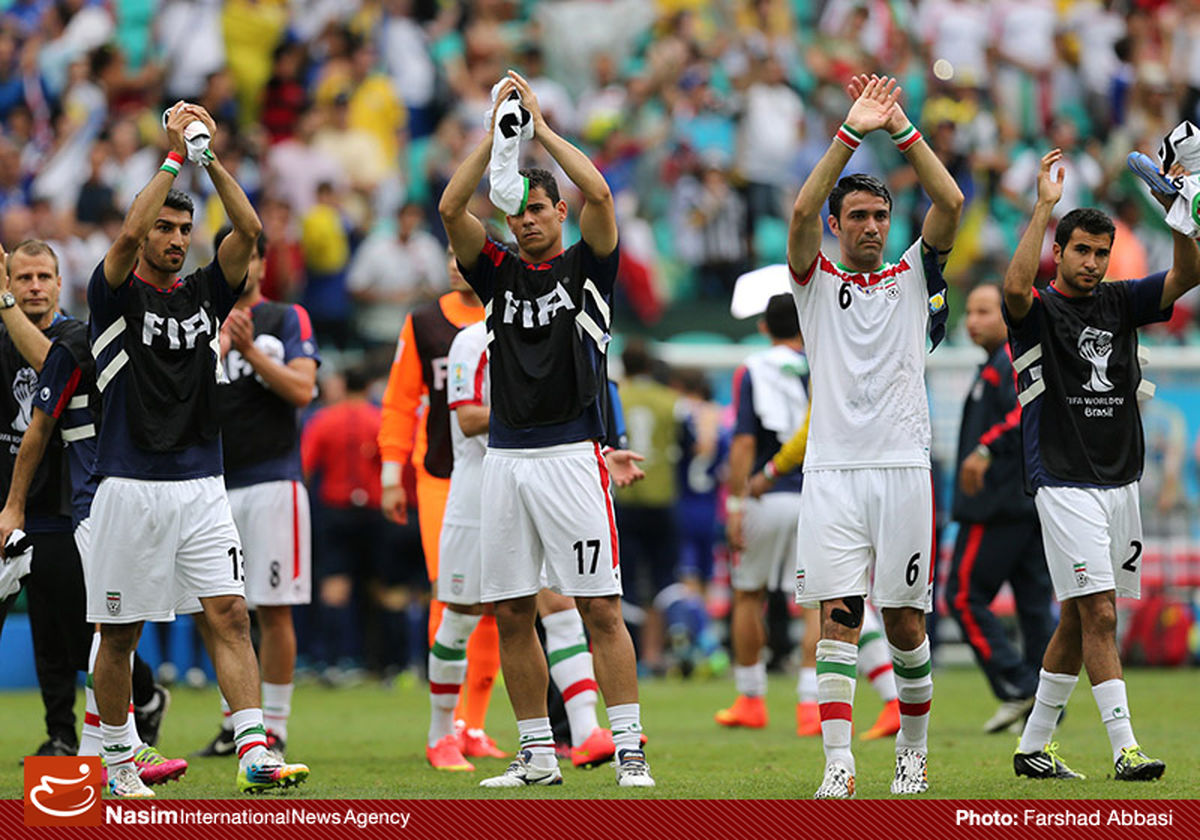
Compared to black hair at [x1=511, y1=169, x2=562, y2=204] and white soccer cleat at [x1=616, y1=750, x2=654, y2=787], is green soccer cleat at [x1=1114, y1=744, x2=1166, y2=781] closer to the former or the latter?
white soccer cleat at [x1=616, y1=750, x2=654, y2=787]

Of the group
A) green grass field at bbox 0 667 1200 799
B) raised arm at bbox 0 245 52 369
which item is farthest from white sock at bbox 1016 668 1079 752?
raised arm at bbox 0 245 52 369

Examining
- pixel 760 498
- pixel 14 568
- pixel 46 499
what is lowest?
pixel 760 498

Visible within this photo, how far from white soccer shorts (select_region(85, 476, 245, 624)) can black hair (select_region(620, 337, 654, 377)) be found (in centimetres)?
870

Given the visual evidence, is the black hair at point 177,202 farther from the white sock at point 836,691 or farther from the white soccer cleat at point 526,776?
the white sock at point 836,691

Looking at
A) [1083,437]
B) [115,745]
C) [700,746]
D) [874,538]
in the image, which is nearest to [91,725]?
[115,745]

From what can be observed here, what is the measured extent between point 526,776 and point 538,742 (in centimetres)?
16

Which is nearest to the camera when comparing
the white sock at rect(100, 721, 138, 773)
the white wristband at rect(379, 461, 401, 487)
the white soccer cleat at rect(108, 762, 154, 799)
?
the white soccer cleat at rect(108, 762, 154, 799)

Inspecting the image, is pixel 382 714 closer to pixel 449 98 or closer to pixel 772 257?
pixel 772 257

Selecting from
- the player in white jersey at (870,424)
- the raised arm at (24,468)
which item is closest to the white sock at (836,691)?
the player in white jersey at (870,424)

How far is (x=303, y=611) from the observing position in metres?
17.1

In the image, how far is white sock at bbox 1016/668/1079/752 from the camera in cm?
826

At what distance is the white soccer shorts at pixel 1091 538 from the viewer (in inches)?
316

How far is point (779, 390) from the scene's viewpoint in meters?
11.8

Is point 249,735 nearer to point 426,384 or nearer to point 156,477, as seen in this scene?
point 156,477
